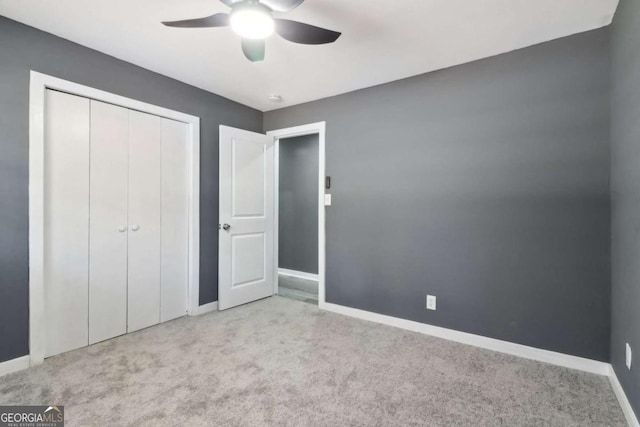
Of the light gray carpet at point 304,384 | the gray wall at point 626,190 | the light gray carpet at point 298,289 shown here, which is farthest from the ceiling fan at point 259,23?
the light gray carpet at point 298,289

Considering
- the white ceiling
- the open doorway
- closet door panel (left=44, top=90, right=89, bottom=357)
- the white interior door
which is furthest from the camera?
the open doorway

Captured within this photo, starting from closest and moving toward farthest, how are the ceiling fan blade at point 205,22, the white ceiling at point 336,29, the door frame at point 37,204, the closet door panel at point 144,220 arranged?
the ceiling fan blade at point 205,22
the white ceiling at point 336,29
the door frame at point 37,204
the closet door panel at point 144,220

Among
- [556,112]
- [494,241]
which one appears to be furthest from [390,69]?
[494,241]

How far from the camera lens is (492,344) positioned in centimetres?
247

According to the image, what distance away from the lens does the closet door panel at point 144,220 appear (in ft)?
8.99

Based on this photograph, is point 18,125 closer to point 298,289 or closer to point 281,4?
point 281,4

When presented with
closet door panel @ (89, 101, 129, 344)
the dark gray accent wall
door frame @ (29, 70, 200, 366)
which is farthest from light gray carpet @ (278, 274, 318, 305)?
door frame @ (29, 70, 200, 366)

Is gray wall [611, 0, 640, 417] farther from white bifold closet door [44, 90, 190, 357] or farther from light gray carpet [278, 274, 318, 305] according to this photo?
white bifold closet door [44, 90, 190, 357]

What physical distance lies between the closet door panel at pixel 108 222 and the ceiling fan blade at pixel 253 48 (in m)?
1.42

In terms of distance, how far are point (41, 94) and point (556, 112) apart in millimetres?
3709

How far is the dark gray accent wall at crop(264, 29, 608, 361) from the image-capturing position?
213 cm

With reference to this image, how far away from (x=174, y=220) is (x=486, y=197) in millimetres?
2900

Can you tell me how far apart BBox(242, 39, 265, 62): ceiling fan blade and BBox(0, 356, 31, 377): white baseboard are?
2595 millimetres

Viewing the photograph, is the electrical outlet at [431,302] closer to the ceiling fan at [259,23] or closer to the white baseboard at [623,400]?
the white baseboard at [623,400]
